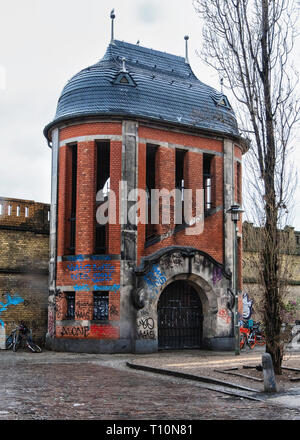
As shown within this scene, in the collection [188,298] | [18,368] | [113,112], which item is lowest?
[18,368]

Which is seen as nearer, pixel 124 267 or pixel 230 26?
pixel 230 26

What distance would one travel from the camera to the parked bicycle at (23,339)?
20.7m

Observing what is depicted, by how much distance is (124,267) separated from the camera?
20156 millimetres

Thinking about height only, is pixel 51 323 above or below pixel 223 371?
above

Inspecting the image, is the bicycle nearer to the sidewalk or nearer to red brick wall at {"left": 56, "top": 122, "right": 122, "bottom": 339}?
red brick wall at {"left": 56, "top": 122, "right": 122, "bottom": 339}

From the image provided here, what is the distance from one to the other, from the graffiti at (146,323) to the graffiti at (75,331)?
196cm

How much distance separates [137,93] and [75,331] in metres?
9.46

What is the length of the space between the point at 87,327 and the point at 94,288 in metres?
1.43

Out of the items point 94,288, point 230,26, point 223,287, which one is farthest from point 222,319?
point 230,26

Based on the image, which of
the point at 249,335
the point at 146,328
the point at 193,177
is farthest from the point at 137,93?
the point at 249,335

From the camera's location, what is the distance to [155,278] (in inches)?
799

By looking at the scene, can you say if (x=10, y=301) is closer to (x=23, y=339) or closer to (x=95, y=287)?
(x=23, y=339)
